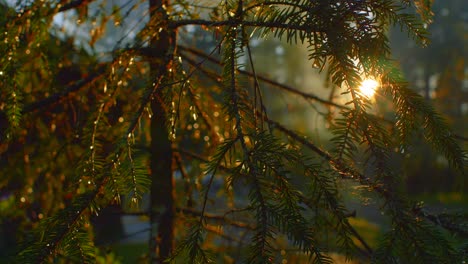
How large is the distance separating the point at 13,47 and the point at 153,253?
1.25 meters

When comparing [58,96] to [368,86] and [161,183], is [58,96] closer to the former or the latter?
[161,183]

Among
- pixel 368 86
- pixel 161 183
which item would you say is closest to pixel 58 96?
pixel 161 183

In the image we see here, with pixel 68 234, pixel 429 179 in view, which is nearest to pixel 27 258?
pixel 68 234

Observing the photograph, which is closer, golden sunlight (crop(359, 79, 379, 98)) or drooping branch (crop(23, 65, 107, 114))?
golden sunlight (crop(359, 79, 379, 98))

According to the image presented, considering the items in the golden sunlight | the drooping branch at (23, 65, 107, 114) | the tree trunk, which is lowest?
the tree trunk

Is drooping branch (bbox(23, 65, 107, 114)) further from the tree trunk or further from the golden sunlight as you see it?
the golden sunlight

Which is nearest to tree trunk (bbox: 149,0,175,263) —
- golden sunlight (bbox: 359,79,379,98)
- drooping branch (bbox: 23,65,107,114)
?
drooping branch (bbox: 23,65,107,114)

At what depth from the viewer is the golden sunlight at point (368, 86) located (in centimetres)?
132

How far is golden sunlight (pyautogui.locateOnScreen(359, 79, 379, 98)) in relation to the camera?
1.32m

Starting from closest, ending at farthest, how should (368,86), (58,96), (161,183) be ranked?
(368,86) < (58,96) < (161,183)

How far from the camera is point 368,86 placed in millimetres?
1375

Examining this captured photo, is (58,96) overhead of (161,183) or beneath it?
overhead

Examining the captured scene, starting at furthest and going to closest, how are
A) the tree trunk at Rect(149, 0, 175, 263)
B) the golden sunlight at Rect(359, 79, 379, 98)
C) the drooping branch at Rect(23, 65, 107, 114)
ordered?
1. the tree trunk at Rect(149, 0, 175, 263)
2. the drooping branch at Rect(23, 65, 107, 114)
3. the golden sunlight at Rect(359, 79, 379, 98)

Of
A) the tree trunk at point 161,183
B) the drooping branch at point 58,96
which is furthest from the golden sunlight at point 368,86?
the drooping branch at point 58,96
